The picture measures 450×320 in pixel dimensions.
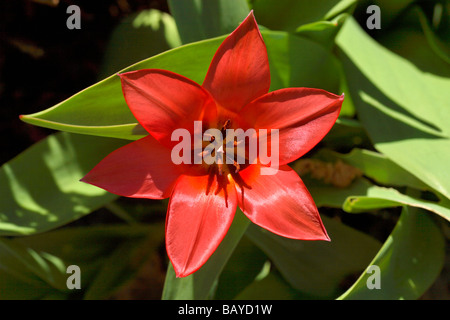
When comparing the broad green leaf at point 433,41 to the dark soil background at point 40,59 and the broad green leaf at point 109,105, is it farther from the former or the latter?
the dark soil background at point 40,59

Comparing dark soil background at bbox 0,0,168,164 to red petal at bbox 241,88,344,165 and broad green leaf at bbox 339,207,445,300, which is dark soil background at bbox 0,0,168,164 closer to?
red petal at bbox 241,88,344,165

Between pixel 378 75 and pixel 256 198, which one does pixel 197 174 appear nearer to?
pixel 256 198

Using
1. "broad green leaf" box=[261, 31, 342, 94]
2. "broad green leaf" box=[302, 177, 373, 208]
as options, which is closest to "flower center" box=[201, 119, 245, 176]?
"broad green leaf" box=[261, 31, 342, 94]

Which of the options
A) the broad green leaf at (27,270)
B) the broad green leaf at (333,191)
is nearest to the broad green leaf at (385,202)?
the broad green leaf at (333,191)

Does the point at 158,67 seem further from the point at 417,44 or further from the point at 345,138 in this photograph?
the point at 417,44

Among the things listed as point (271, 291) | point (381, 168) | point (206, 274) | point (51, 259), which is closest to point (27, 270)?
point (51, 259)

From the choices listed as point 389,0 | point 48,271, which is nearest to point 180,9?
point 389,0
